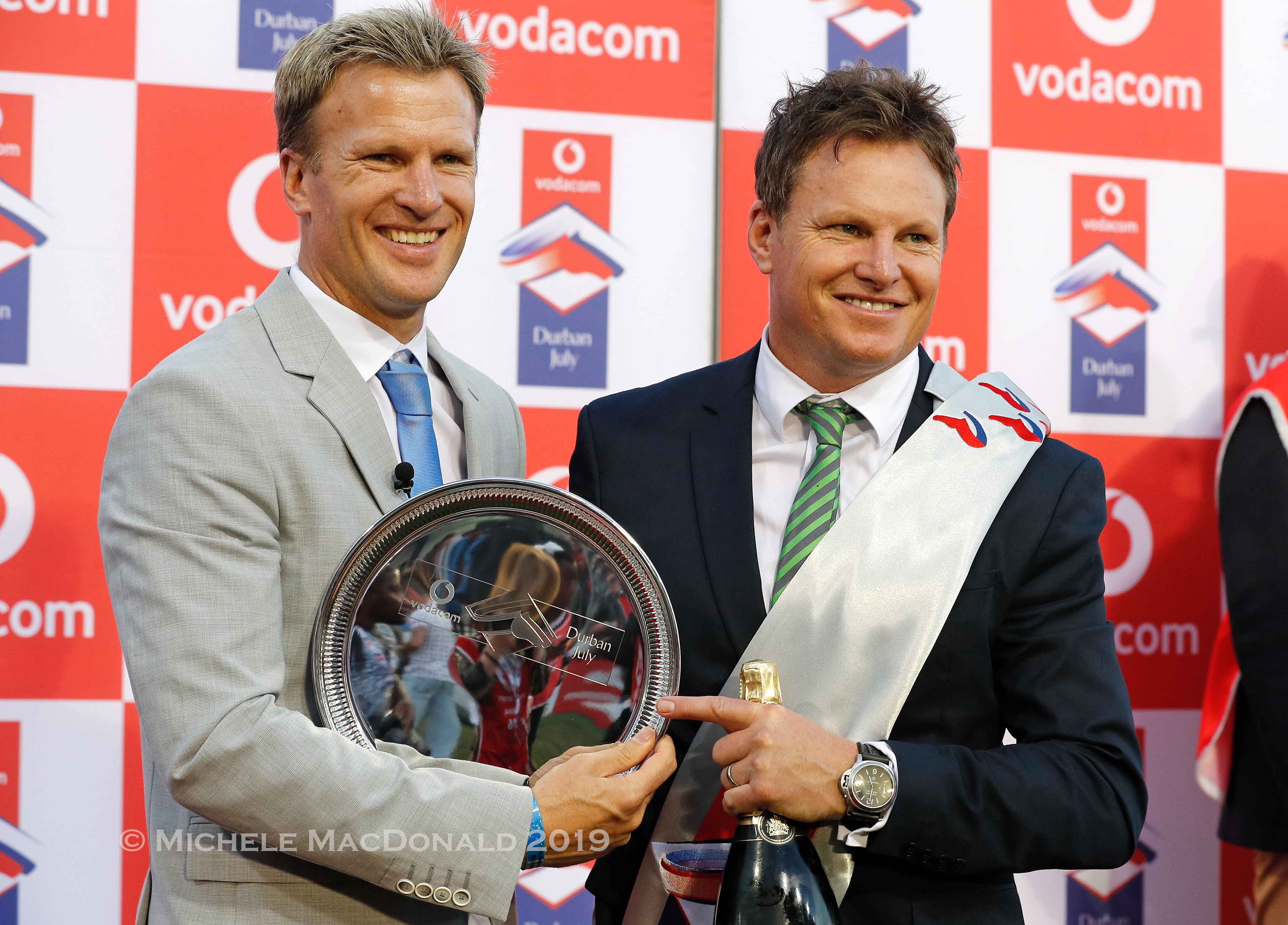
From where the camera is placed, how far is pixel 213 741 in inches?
56.7

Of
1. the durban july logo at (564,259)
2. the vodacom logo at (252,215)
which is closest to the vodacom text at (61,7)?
the vodacom logo at (252,215)

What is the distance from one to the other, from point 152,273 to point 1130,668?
260 cm

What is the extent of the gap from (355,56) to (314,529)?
26.0 inches

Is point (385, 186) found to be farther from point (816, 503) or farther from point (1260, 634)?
point (1260, 634)

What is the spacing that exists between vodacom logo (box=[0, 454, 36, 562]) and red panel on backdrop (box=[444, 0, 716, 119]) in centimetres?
138

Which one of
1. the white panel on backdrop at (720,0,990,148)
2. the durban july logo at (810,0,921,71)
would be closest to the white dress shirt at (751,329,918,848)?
the white panel on backdrop at (720,0,990,148)

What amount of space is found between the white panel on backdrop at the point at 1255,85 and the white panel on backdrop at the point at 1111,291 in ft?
0.48

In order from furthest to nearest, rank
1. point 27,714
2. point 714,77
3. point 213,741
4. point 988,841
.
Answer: point 714,77
point 27,714
point 988,841
point 213,741

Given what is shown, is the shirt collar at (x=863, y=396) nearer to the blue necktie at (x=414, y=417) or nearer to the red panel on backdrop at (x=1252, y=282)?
the blue necktie at (x=414, y=417)

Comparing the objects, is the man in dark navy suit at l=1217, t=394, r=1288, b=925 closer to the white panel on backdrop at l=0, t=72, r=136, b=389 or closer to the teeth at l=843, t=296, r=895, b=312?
the teeth at l=843, t=296, r=895, b=312

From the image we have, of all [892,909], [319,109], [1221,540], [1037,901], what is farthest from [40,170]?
[1037,901]

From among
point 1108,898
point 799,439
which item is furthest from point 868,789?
point 1108,898

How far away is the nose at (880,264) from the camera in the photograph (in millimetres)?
1821

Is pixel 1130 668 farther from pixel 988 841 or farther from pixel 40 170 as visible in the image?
pixel 40 170
